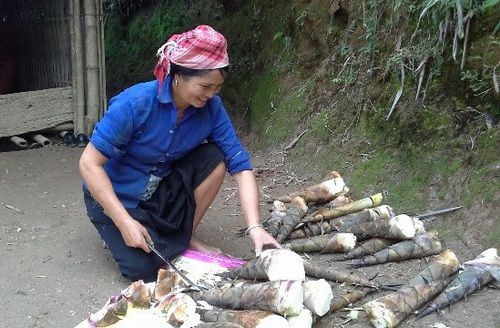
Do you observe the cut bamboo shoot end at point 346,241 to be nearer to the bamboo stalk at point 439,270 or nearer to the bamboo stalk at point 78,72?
the bamboo stalk at point 439,270

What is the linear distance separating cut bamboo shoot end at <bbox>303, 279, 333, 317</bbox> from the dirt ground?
0.13 meters

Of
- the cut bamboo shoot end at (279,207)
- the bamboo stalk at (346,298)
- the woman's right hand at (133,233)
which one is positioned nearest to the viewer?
the bamboo stalk at (346,298)

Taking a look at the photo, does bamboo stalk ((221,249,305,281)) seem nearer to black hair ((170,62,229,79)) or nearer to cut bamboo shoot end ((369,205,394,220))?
black hair ((170,62,229,79))

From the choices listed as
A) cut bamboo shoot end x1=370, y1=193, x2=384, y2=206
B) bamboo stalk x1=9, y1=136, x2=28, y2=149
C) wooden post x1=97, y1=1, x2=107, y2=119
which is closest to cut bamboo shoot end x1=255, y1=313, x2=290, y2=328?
cut bamboo shoot end x1=370, y1=193, x2=384, y2=206

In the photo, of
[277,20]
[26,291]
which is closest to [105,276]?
[26,291]

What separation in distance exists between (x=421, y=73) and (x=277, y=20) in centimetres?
244

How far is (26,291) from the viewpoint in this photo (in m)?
2.81

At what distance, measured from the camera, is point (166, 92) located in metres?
2.71

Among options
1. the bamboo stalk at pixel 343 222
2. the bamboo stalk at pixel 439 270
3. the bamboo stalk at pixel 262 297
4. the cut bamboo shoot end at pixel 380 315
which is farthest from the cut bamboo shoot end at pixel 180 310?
the bamboo stalk at pixel 343 222

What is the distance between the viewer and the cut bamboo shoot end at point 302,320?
2178mm

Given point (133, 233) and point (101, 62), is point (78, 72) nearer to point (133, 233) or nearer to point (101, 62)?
point (101, 62)

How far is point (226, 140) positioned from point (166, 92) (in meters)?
0.44

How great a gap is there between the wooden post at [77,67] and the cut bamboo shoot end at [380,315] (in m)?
4.08

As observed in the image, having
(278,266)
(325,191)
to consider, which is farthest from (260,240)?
(325,191)
